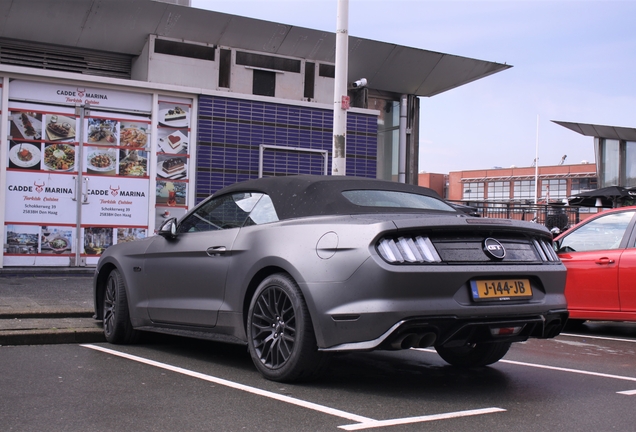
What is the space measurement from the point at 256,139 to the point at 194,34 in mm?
2266

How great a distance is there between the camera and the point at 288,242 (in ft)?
16.6

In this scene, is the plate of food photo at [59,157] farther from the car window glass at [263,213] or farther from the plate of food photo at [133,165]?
the car window glass at [263,213]

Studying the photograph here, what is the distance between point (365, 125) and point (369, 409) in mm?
11999

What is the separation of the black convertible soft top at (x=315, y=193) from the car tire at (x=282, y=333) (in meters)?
0.56

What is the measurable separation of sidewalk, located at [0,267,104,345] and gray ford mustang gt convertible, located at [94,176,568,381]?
46.8 inches

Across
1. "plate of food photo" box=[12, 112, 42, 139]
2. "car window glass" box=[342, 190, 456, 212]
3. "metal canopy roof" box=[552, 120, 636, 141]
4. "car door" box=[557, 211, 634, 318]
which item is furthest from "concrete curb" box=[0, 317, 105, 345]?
"metal canopy roof" box=[552, 120, 636, 141]

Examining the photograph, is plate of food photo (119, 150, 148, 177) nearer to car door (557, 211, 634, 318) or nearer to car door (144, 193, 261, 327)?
car door (144, 193, 261, 327)

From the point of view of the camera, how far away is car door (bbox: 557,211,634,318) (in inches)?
332

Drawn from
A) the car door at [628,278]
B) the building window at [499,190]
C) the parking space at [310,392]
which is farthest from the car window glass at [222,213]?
the building window at [499,190]

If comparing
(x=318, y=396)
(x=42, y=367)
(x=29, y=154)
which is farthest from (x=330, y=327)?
(x=29, y=154)

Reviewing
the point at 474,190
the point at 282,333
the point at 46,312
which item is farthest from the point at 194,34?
the point at 474,190

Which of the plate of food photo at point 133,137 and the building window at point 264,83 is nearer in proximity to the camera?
the plate of food photo at point 133,137

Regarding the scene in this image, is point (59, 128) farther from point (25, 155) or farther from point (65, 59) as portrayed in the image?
point (65, 59)

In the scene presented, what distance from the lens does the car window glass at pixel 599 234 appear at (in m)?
8.61
